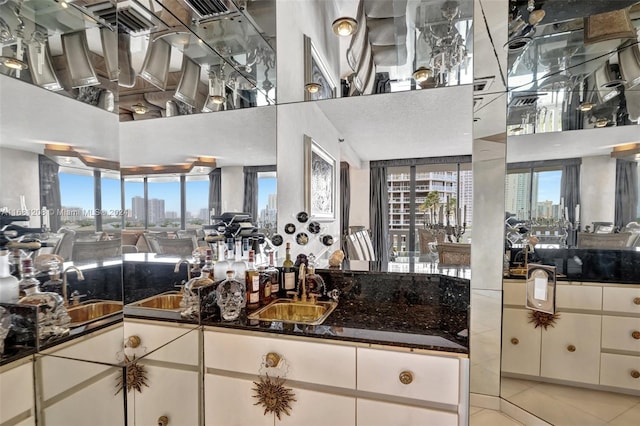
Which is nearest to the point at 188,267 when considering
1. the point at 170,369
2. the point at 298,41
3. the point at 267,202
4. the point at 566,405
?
the point at 170,369

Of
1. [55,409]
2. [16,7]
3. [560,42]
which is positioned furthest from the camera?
[560,42]

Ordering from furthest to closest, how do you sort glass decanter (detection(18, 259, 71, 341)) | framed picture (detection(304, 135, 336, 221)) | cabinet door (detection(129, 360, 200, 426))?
framed picture (detection(304, 135, 336, 221))
cabinet door (detection(129, 360, 200, 426))
glass decanter (detection(18, 259, 71, 341))

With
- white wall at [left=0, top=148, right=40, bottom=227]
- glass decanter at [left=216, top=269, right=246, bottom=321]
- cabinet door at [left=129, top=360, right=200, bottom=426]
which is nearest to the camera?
white wall at [left=0, top=148, right=40, bottom=227]

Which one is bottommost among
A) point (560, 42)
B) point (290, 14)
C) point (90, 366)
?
point (90, 366)

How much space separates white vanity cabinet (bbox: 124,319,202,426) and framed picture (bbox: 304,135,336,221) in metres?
1.07

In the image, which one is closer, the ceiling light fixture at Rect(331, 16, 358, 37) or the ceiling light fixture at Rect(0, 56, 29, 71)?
the ceiling light fixture at Rect(0, 56, 29, 71)

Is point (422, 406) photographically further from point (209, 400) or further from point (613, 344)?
point (613, 344)

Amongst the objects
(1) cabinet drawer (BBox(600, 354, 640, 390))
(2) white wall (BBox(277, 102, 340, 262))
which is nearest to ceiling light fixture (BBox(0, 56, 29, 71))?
(2) white wall (BBox(277, 102, 340, 262))

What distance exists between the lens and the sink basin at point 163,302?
166 centimetres

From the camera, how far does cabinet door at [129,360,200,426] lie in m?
1.52

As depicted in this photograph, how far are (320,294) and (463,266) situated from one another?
914mm

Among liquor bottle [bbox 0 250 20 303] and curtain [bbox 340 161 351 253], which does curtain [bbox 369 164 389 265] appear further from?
liquor bottle [bbox 0 250 20 303]

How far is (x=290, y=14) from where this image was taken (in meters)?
2.13

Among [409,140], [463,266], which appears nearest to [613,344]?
Result: [463,266]
